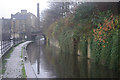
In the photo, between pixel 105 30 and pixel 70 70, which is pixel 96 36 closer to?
pixel 105 30

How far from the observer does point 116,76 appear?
766 cm

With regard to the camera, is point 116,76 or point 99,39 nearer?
point 116,76

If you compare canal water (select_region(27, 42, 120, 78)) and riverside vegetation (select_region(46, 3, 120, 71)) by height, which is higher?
riverside vegetation (select_region(46, 3, 120, 71))

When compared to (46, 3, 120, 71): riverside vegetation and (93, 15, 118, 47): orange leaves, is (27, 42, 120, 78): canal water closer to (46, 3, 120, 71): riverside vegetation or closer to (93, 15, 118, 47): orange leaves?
(46, 3, 120, 71): riverside vegetation

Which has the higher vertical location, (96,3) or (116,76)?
(96,3)

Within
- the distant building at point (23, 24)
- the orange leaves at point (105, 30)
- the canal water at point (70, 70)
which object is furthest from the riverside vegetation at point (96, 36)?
the distant building at point (23, 24)

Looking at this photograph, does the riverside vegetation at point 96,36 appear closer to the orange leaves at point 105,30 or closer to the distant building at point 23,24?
the orange leaves at point 105,30

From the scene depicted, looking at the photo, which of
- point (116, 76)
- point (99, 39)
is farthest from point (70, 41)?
point (116, 76)

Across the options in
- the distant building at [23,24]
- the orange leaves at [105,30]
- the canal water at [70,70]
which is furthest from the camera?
the distant building at [23,24]

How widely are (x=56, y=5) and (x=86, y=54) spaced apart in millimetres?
20101

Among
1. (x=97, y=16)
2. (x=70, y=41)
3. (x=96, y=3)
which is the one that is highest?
(x=96, y=3)

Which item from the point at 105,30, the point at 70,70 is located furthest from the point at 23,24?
the point at 70,70

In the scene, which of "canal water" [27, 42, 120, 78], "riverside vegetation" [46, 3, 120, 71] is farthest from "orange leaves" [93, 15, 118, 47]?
"canal water" [27, 42, 120, 78]

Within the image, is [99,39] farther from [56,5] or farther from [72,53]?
[56,5]
